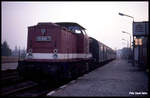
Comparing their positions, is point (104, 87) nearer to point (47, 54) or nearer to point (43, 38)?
point (47, 54)

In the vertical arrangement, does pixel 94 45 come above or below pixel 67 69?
above

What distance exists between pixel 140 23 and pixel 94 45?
552 centimetres

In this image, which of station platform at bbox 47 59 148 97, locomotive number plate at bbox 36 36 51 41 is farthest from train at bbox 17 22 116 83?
station platform at bbox 47 59 148 97

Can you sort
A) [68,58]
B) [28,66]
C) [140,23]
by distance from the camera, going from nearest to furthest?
1. [28,66]
2. [68,58]
3. [140,23]

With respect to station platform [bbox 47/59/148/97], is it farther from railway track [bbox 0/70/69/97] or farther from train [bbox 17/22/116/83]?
railway track [bbox 0/70/69/97]

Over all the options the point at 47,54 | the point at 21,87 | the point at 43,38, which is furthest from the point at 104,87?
the point at 21,87

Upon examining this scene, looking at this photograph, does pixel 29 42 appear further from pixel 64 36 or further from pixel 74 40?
pixel 74 40

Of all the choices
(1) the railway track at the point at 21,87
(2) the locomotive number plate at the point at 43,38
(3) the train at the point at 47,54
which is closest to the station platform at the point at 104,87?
(3) the train at the point at 47,54

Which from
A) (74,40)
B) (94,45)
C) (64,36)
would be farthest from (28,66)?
(94,45)

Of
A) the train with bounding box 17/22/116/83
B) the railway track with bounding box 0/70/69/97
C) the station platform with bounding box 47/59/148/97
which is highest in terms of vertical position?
the train with bounding box 17/22/116/83

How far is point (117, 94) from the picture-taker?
866cm

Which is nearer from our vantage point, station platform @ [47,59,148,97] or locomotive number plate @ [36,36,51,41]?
station platform @ [47,59,148,97]

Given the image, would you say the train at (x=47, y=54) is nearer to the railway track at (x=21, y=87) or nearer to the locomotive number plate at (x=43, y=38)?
the locomotive number plate at (x=43, y=38)

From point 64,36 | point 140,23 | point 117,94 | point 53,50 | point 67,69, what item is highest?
point 140,23
